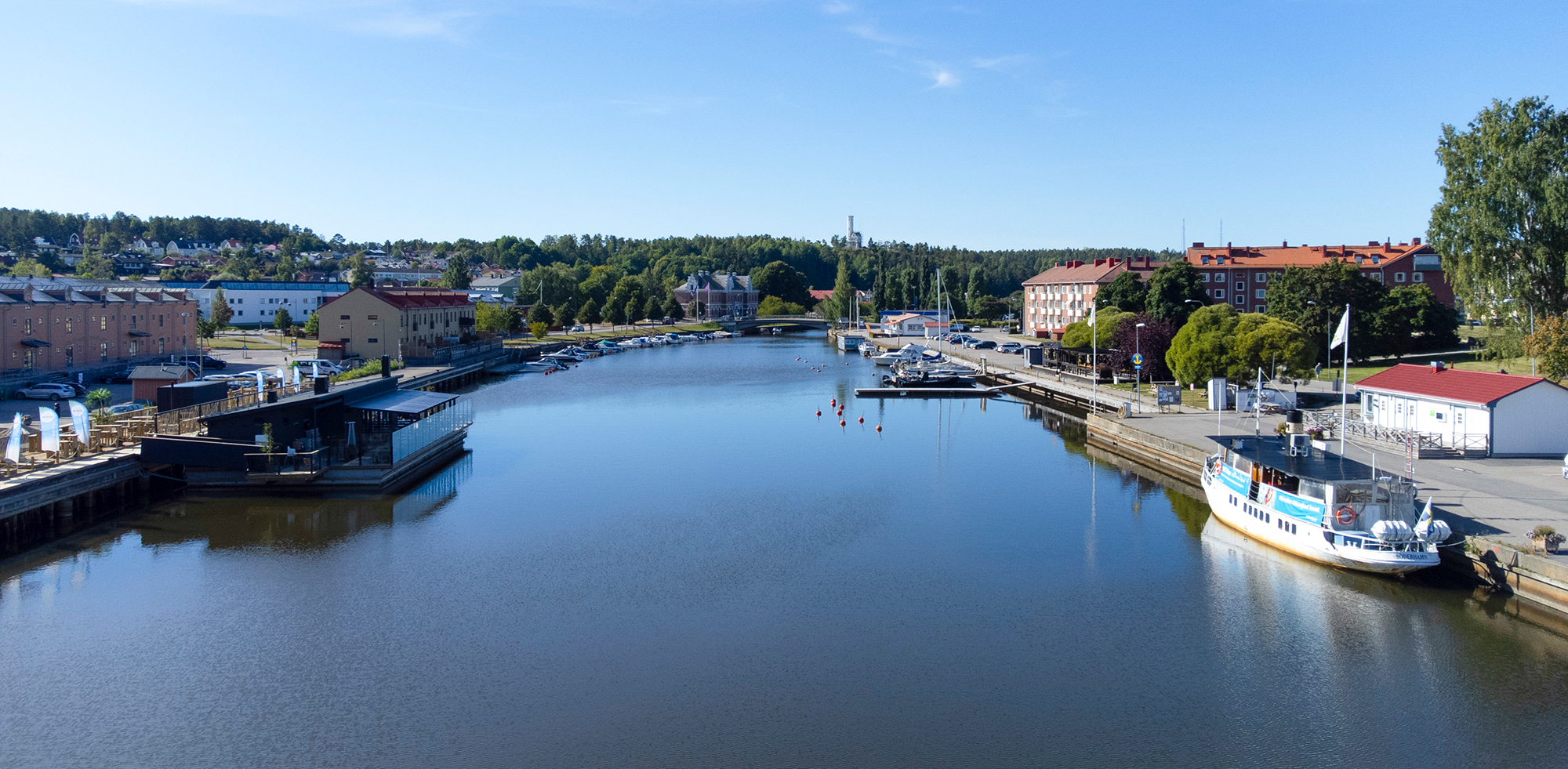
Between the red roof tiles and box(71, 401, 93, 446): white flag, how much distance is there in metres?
37.9

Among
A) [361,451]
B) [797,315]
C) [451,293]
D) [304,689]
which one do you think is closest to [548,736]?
[304,689]

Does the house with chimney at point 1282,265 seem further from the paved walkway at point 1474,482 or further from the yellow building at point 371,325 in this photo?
the yellow building at point 371,325

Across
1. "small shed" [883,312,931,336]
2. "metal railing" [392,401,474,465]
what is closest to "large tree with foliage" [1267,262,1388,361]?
"metal railing" [392,401,474,465]

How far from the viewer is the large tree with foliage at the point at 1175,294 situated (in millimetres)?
62438

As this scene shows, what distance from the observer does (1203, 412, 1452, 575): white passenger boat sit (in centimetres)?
2000

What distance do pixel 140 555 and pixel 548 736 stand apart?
1458 centimetres

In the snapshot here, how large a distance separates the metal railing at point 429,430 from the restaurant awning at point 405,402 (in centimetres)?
47

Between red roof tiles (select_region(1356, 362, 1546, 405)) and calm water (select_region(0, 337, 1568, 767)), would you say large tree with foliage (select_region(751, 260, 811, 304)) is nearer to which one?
red roof tiles (select_region(1356, 362, 1546, 405))

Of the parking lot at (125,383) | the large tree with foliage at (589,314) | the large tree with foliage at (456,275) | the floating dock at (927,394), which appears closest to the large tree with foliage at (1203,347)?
the floating dock at (927,394)

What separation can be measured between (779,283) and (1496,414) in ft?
434

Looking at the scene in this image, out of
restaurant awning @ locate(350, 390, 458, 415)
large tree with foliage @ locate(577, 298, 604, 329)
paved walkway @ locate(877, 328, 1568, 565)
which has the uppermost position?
large tree with foliage @ locate(577, 298, 604, 329)

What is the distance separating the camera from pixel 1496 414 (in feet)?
89.6

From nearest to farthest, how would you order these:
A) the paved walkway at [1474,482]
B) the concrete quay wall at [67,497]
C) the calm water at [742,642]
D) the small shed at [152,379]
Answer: the calm water at [742,642], the paved walkway at [1474,482], the concrete quay wall at [67,497], the small shed at [152,379]

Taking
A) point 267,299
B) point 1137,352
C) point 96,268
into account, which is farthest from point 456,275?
point 1137,352
